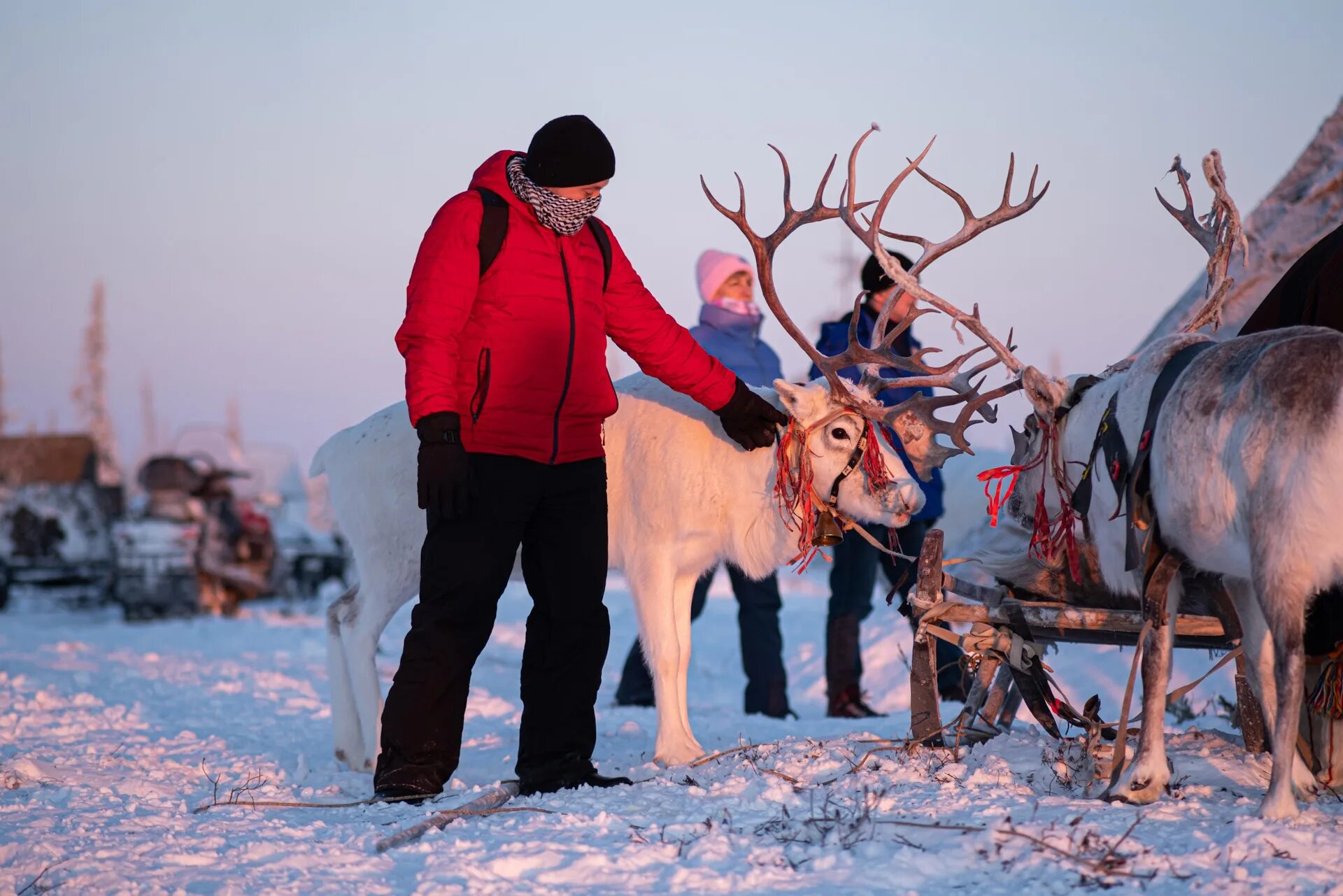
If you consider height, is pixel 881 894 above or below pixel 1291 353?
below

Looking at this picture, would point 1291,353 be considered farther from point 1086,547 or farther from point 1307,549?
point 1086,547

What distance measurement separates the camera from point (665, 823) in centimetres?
373

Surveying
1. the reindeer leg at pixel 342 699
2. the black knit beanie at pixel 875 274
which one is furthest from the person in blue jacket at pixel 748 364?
the reindeer leg at pixel 342 699

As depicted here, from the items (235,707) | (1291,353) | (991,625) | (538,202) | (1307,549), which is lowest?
(235,707)

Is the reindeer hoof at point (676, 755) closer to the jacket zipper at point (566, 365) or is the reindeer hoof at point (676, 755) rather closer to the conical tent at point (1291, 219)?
the jacket zipper at point (566, 365)

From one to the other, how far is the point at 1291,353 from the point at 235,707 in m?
6.49

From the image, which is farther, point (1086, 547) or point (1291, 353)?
point (1086, 547)

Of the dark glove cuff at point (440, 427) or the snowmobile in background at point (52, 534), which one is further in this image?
the snowmobile in background at point (52, 534)

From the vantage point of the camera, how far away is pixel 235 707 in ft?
25.8

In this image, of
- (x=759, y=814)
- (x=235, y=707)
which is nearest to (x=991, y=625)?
(x=759, y=814)

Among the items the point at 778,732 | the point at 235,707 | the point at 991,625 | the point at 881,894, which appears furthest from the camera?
the point at 235,707

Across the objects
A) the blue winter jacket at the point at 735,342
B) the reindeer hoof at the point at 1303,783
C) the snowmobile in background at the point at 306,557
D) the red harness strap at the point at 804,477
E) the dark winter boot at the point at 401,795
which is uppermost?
the blue winter jacket at the point at 735,342

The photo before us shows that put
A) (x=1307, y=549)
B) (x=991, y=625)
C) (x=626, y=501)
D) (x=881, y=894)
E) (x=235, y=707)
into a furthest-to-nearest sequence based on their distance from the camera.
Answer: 1. (x=235, y=707)
2. (x=626, y=501)
3. (x=991, y=625)
4. (x=1307, y=549)
5. (x=881, y=894)

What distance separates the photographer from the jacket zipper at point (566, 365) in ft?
15.4
